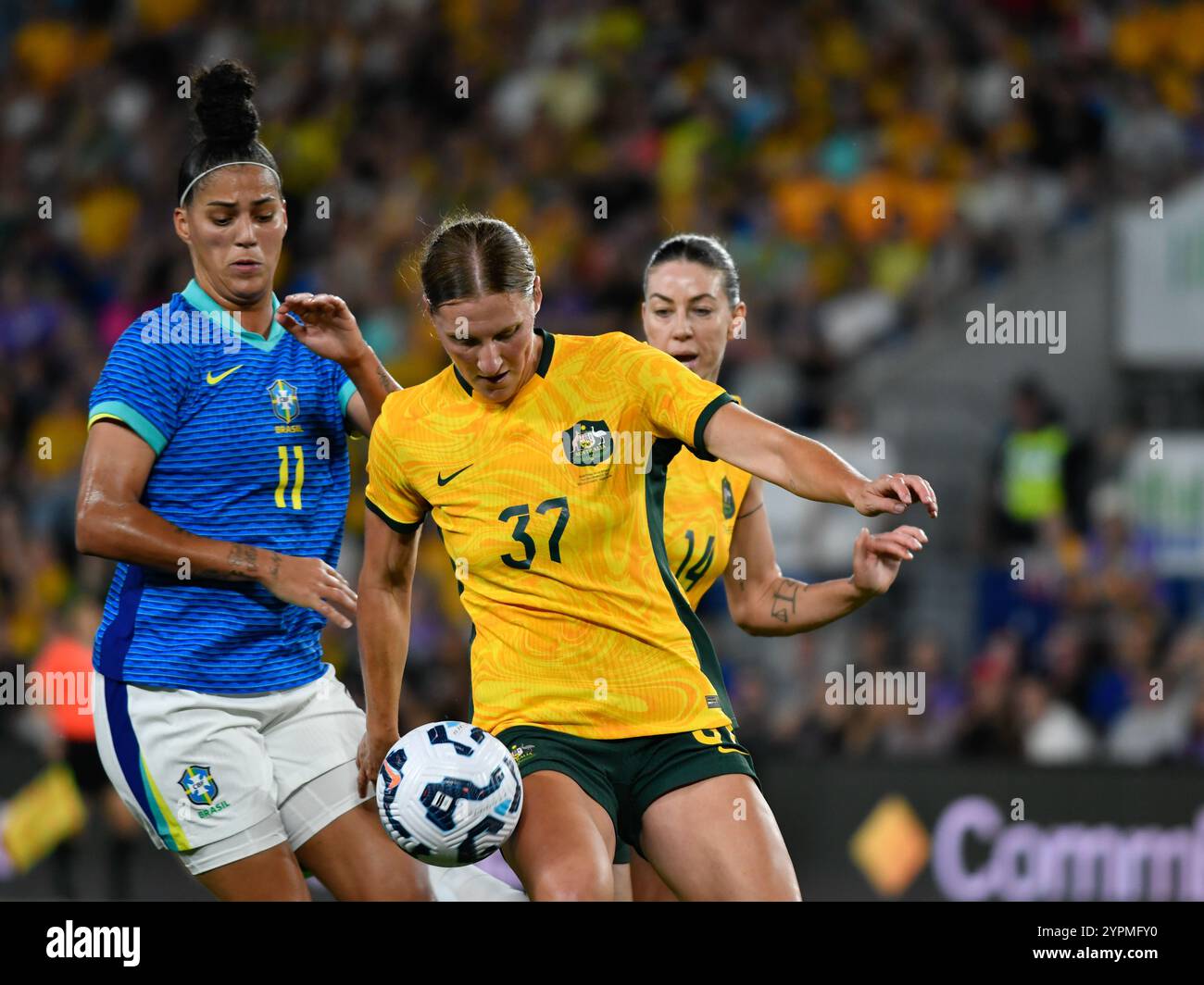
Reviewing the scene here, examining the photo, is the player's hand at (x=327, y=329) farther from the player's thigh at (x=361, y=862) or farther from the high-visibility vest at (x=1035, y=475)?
the high-visibility vest at (x=1035, y=475)

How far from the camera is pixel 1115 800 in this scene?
354 inches

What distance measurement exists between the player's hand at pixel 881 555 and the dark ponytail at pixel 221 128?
5.93ft

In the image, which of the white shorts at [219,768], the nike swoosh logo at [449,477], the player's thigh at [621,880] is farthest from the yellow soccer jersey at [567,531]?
the player's thigh at [621,880]

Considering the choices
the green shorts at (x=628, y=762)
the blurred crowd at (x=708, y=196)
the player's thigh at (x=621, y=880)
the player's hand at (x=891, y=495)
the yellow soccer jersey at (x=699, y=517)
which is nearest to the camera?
the player's hand at (x=891, y=495)

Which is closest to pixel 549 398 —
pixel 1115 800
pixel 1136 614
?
pixel 1115 800

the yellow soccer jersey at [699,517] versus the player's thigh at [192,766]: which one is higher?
the yellow soccer jersey at [699,517]

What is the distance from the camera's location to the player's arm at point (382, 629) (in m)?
4.55

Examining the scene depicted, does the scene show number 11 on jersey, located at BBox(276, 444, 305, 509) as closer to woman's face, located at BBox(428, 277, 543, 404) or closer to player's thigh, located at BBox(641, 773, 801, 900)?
woman's face, located at BBox(428, 277, 543, 404)

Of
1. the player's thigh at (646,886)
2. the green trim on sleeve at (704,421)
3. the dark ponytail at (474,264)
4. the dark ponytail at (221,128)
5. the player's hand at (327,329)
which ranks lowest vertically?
Answer: the player's thigh at (646,886)

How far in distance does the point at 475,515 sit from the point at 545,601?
0.27 metres

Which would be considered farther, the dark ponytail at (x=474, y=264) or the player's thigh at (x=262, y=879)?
the player's thigh at (x=262, y=879)

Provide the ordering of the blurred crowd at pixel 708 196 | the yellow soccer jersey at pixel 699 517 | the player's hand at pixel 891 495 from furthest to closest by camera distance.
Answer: the blurred crowd at pixel 708 196
the yellow soccer jersey at pixel 699 517
the player's hand at pixel 891 495

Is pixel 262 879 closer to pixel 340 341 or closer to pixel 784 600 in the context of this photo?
pixel 340 341

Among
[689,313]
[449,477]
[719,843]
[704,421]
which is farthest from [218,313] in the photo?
[719,843]
